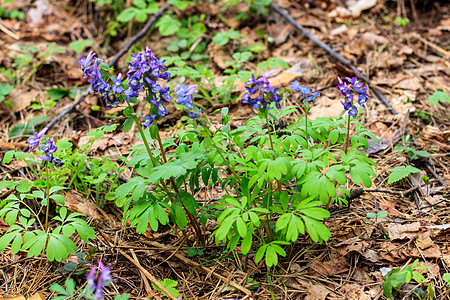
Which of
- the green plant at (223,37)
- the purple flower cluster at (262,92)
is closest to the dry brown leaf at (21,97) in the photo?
the green plant at (223,37)

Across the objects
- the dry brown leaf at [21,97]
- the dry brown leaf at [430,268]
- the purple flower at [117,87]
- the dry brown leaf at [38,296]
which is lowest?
the dry brown leaf at [430,268]

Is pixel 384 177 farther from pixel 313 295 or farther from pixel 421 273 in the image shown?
pixel 313 295

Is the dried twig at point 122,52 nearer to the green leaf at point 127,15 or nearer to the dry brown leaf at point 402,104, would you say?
the green leaf at point 127,15

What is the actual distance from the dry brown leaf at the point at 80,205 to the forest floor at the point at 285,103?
0.05 ft

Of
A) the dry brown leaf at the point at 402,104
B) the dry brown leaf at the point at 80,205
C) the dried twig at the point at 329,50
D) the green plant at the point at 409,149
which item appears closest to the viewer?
the dry brown leaf at the point at 80,205

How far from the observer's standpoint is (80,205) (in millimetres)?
2727

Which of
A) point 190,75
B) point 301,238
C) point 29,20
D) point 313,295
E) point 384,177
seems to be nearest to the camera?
point 313,295

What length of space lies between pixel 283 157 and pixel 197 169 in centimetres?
55

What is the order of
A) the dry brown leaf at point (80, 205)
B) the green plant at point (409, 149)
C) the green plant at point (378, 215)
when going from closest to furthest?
the green plant at point (378, 215) < the dry brown leaf at point (80, 205) < the green plant at point (409, 149)

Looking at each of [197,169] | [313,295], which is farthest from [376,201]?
[197,169]

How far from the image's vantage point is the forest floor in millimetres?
2205

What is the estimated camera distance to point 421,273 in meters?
2.12

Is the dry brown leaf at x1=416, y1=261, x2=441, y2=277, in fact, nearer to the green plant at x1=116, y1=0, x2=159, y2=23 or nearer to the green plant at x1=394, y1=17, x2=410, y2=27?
the green plant at x1=394, y1=17, x2=410, y2=27

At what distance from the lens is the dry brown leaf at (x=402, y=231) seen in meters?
2.33
